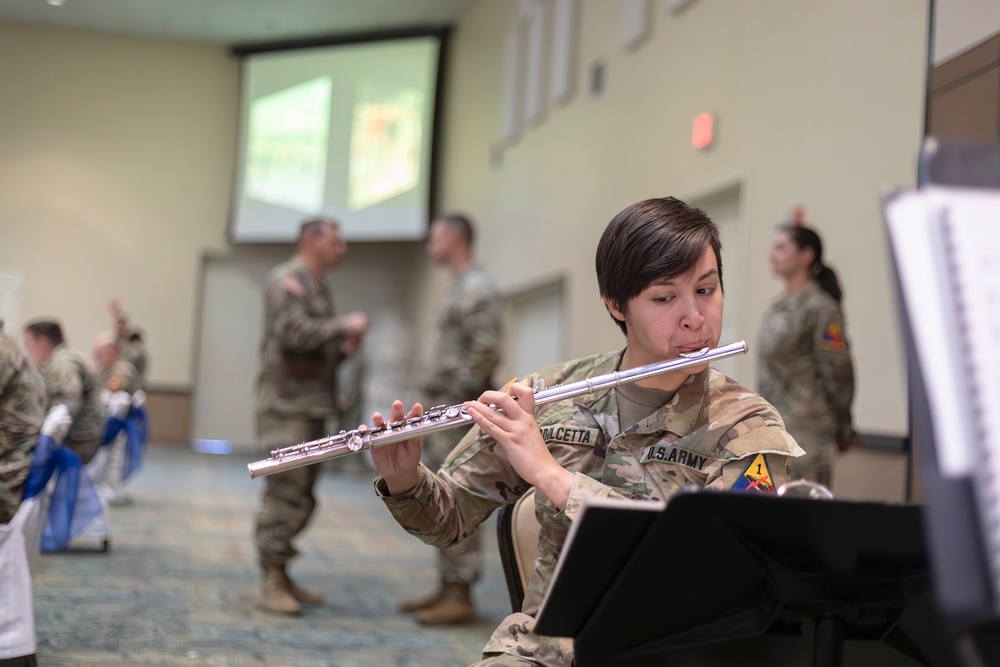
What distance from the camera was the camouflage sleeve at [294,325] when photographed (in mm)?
4199

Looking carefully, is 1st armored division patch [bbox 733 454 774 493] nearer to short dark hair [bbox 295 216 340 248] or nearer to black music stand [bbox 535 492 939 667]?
black music stand [bbox 535 492 939 667]

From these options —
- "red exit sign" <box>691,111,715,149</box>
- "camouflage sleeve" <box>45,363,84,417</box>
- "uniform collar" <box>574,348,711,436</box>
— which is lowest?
"uniform collar" <box>574,348,711,436</box>

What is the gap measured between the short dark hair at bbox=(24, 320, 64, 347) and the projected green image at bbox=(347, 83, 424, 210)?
6.87 meters

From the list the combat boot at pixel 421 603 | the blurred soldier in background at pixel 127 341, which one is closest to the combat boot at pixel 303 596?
the combat boot at pixel 421 603

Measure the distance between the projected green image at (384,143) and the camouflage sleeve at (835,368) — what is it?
25.1ft

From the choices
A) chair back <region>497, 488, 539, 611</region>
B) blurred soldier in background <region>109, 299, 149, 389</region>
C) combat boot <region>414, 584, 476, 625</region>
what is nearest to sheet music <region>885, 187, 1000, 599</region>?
chair back <region>497, 488, 539, 611</region>

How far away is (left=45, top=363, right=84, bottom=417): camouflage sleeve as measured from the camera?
4316 mm

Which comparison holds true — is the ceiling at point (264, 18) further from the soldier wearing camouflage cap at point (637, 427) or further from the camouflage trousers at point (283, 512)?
the soldier wearing camouflage cap at point (637, 427)

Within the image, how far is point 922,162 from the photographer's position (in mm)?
729

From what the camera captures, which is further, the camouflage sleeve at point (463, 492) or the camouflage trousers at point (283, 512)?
the camouflage trousers at point (283, 512)

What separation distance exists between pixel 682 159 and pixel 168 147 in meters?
3.73

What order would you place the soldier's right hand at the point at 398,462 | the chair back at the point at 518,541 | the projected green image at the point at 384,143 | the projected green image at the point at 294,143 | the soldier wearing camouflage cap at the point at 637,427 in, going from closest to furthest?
the soldier wearing camouflage cap at the point at 637,427 → the soldier's right hand at the point at 398,462 → the chair back at the point at 518,541 → the projected green image at the point at 384,143 → the projected green image at the point at 294,143

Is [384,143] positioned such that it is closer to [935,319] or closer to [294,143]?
[294,143]

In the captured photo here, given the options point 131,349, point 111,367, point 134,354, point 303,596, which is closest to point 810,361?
point 303,596
